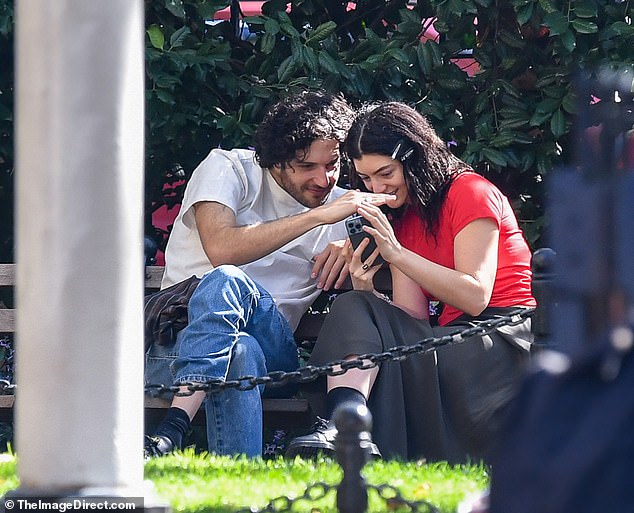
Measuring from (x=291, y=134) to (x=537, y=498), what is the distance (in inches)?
159

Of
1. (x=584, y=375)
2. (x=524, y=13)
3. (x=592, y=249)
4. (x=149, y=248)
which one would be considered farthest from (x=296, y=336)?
(x=584, y=375)

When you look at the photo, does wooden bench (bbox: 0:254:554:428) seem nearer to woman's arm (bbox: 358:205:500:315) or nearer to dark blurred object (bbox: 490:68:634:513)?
woman's arm (bbox: 358:205:500:315)

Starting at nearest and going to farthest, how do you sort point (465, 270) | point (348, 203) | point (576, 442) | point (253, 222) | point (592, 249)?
point (576, 442) < point (592, 249) < point (465, 270) < point (348, 203) < point (253, 222)

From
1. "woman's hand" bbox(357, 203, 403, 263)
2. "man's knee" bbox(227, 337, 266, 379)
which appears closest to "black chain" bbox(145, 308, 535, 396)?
"man's knee" bbox(227, 337, 266, 379)

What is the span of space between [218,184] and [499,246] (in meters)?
1.24

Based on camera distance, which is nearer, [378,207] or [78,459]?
[78,459]

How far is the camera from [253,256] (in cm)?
528

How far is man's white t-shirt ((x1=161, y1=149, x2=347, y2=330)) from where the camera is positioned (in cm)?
542

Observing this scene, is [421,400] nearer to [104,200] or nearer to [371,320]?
[371,320]

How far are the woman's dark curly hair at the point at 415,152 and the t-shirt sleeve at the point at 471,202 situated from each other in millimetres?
70

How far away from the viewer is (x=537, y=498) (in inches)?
57.9

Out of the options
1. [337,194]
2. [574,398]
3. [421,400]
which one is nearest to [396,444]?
[421,400]

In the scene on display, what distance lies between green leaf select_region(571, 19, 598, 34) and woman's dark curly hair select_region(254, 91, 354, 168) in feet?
3.57

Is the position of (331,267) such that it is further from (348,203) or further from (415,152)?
(415,152)
